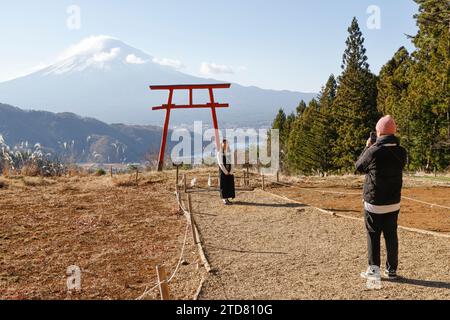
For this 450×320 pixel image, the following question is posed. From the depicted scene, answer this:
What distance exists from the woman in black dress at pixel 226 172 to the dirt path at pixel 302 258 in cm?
111

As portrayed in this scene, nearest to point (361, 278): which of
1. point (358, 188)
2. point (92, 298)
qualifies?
point (92, 298)

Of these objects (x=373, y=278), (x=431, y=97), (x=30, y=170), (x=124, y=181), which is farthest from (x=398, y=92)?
(x=373, y=278)

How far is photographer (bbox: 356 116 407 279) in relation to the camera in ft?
15.8

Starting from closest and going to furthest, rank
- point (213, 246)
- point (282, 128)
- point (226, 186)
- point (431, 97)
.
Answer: point (213, 246), point (226, 186), point (431, 97), point (282, 128)

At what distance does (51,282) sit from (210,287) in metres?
2.17

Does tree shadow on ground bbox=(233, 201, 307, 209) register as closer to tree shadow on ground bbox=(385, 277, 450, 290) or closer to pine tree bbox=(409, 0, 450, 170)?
tree shadow on ground bbox=(385, 277, 450, 290)

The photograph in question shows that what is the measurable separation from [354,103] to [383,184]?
31140 millimetres

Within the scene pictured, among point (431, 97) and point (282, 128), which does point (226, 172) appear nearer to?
point (431, 97)

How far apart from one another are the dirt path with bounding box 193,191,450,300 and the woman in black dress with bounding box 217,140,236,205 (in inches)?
43.7

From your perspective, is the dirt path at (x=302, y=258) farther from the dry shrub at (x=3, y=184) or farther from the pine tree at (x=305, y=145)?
the pine tree at (x=305, y=145)

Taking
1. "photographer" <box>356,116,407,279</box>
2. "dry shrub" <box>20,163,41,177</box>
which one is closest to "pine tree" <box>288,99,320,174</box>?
"dry shrub" <box>20,163,41,177</box>

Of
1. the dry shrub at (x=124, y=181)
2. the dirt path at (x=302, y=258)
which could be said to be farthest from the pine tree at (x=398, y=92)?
the dirt path at (x=302, y=258)

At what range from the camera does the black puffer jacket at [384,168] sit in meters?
4.81

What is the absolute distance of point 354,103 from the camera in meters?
34.5
